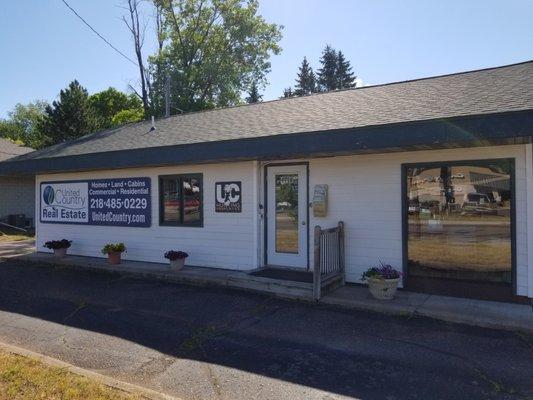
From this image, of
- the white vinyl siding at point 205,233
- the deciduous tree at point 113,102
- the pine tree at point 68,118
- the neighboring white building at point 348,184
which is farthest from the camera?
the deciduous tree at point 113,102

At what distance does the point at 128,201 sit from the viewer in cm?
1164

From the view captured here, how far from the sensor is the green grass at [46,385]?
411 centimetres

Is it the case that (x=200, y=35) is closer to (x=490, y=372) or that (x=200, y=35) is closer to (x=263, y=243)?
(x=263, y=243)

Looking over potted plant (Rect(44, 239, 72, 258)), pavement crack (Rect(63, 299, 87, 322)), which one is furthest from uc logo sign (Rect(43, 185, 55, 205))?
pavement crack (Rect(63, 299, 87, 322))

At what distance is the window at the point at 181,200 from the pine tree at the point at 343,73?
2132 inches

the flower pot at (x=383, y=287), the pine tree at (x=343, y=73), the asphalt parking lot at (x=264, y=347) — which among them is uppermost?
the pine tree at (x=343, y=73)

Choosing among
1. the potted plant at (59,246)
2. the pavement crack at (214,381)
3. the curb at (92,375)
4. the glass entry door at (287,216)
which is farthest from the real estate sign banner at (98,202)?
the pavement crack at (214,381)

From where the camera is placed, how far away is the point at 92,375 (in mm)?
4645

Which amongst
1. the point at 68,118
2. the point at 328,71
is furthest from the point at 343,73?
the point at 68,118

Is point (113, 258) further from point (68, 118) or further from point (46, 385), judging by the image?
point (68, 118)

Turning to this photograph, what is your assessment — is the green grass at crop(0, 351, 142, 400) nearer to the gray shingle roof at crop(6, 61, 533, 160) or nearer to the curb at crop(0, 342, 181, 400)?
the curb at crop(0, 342, 181, 400)

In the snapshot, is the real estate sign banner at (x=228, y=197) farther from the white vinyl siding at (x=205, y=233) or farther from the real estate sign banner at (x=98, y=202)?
the real estate sign banner at (x=98, y=202)

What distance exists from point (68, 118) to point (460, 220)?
2793cm

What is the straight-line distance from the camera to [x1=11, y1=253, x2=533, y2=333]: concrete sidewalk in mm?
6309
